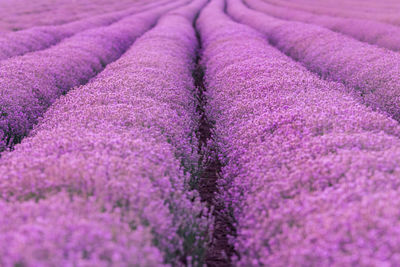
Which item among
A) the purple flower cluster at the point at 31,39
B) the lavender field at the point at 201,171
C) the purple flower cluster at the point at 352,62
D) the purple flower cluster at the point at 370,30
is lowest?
the purple flower cluster at the point at 31,39

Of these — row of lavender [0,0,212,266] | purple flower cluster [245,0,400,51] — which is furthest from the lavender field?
purple flower cluster [245,0,400,51]

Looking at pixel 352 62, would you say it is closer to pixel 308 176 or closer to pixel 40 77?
pixel 308 176

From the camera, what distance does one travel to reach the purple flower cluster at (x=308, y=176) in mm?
2061

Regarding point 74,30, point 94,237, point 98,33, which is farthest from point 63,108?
point 74,30

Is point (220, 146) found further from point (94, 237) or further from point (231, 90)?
point (94, 237)

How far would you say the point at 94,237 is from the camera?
196cm

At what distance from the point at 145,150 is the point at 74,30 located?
13377 millimetres

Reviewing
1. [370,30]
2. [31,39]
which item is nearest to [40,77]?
[31,39]

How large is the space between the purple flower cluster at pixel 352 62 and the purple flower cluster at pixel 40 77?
205 inches

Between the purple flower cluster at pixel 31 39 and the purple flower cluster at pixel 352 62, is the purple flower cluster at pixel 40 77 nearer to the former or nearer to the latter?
the purple flower cluster at pixel 31 39

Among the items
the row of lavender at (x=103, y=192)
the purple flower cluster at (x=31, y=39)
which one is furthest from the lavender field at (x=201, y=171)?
the purple flower cluster at (x=31, y=39)

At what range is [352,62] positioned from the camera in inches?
288

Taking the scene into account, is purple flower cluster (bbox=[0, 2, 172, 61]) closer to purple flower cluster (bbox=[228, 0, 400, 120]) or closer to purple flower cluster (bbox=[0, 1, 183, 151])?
purple flower cluster (bbox=[0, 1, 183, 151])

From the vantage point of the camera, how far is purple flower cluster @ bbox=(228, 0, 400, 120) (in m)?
5.88
